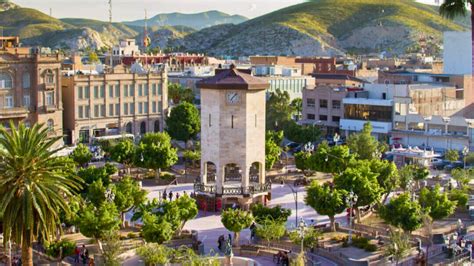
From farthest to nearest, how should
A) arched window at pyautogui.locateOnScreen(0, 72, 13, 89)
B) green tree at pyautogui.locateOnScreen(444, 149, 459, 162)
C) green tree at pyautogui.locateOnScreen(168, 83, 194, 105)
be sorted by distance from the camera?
green tree at pyautogui.locateOnScreen(168, 83, 194, 105) < arched window at pyautogui.locateOnScreen(0, 72, 13, 89) < green tree at pyautogui.locateOnScreen(444, 149, 459, 162)

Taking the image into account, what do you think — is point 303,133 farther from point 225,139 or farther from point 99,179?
point 99,179

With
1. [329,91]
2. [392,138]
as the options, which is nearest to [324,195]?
[392,138]

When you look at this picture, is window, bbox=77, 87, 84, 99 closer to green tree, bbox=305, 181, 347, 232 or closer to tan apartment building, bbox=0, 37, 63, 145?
tan apartment building, bbox=0, 37, 63, 145

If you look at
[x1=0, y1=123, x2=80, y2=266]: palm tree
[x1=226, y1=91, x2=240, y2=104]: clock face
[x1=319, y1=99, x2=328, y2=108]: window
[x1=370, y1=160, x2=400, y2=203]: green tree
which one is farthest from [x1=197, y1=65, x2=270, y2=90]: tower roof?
[x1=319, y1=99, x2=328, y2=108]: window

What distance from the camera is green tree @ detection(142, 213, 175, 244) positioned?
46.7 m

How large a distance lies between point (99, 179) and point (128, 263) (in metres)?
10.5

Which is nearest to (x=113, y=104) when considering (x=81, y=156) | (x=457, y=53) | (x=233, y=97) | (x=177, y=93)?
(x=177, y=93)

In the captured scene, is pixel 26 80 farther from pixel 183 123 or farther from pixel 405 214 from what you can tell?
pixel 405 214

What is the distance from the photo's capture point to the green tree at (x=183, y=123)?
101625 mm

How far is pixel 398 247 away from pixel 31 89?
64.8 meters

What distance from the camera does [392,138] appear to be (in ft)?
342

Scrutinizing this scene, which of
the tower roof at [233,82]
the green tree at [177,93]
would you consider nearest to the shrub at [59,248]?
the tower roof at [233,82]

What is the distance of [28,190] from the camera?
3516 cm

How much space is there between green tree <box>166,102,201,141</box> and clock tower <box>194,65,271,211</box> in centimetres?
3549
